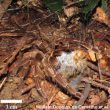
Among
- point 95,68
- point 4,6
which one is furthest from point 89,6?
point 4,6

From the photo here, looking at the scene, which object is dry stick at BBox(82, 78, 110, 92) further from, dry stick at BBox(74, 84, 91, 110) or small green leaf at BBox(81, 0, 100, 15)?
small green leaf at BBox(81, 0, 100, 15)

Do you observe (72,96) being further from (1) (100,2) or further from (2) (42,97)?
(1) (100,2)

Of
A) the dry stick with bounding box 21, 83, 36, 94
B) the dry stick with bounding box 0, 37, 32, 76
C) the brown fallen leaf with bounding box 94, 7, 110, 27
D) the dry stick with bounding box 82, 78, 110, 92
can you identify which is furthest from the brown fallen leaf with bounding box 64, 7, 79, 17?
the dry stick with bounding box 21, 83, 36, 94

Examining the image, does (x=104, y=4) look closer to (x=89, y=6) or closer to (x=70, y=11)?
(x=89, y=6)

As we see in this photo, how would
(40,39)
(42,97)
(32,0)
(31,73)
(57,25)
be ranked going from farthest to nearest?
1. (32,0)
2. (57,25)
3. (40,39)
4. (31,73)
5. (42,97)

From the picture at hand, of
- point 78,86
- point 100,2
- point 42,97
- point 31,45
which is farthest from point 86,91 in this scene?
point 100,2

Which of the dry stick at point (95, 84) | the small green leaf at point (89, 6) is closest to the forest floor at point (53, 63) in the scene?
the dry stick at point (95, 84)

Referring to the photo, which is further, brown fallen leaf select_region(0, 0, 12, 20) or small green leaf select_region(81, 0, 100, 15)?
brown fallen leaf select_region(0, 0, 12, 20)
